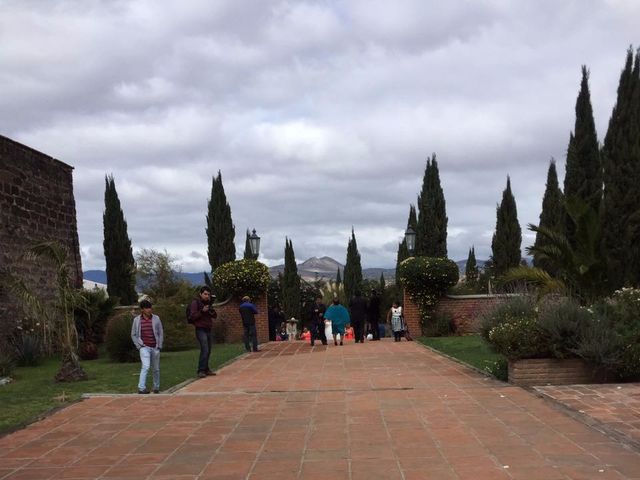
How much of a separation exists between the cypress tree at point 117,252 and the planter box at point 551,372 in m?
24.2

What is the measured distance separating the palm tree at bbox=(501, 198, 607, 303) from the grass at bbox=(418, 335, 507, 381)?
176cm

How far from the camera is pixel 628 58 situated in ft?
46.7

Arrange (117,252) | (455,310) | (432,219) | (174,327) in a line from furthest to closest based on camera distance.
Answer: (117,252), (432,219), (455,310), (174,327)

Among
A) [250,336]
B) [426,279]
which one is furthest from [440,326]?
[250,336]

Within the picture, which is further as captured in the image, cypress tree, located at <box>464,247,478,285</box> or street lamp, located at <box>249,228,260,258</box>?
cypress tree, located at <box>464,247,478,285</box>

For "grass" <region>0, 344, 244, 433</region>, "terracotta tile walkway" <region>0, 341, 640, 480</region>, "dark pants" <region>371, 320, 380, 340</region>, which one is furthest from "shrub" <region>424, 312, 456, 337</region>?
"terracotta tile walkway" <region>0, 341, 640, 480</region>

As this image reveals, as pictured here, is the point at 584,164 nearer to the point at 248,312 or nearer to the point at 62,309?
the point at 248,312

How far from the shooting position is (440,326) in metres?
20.7

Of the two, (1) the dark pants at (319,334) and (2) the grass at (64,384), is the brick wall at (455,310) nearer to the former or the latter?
(1) the dark pants at (319,334)

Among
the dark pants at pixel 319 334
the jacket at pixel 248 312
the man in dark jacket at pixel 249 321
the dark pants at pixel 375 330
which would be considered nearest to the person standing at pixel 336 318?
the dark pants at pixel 319 334

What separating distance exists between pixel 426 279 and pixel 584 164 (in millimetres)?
7022

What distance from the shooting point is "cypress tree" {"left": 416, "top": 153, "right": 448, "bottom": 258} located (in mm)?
26594

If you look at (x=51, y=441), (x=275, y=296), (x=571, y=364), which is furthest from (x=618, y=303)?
(x=275, y=296)

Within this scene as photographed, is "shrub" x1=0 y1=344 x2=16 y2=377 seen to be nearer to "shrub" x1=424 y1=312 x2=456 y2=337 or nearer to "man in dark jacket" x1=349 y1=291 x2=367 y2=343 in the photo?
"man in dark jacket" x1=349 y1=291 x2=367 y2=343
